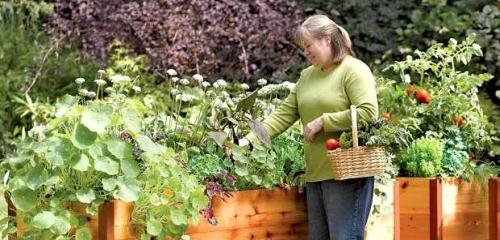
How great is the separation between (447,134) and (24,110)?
3.96 m

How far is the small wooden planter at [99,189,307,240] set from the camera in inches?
138

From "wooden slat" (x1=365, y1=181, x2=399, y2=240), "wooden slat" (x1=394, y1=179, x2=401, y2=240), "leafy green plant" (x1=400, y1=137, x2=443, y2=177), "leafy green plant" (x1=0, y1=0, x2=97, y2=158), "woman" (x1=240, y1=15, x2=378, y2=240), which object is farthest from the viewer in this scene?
"leafy green plant" (x1=0, y1=0, x2=97, y2=158)

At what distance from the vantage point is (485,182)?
4.94 meters

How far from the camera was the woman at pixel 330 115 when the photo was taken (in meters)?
3.86

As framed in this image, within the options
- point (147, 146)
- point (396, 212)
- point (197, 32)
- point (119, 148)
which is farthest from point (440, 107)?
point (197, 32)

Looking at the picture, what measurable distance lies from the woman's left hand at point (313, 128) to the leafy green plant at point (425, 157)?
0.90 m

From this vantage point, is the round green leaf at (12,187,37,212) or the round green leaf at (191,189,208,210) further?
the round green leaf at (191,189,208,210)

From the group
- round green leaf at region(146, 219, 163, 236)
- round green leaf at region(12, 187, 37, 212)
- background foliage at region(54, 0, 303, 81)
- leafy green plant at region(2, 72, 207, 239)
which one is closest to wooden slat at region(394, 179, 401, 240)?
leafy green plant at region(2, 72, 207, 239)

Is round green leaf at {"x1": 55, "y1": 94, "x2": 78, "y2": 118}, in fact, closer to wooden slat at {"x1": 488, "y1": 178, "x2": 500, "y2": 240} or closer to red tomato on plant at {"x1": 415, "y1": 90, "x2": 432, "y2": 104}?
red tomato on plant at {"x1": 415, "y1": 90, "x2": 432, "y2": 104}

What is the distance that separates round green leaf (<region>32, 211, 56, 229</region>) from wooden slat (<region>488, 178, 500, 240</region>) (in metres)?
2.30

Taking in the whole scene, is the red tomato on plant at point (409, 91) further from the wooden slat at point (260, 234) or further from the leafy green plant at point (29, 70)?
the leafy green plant at point (29, 70)

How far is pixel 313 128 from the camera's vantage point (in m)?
3.87

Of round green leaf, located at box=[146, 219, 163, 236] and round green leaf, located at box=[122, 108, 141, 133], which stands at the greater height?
round green leaf, located at box=[122, 108, 141, 133]

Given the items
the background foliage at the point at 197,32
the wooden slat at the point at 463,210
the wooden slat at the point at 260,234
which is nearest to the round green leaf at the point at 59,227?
the wooden slat at the point at 260,234
